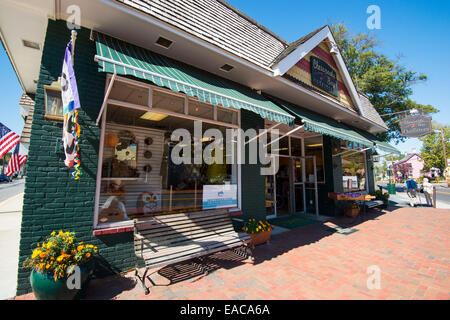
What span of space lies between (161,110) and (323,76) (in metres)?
7.02

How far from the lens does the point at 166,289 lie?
138 inches

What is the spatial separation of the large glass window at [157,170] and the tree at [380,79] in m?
19.4

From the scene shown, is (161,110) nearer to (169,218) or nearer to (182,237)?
(169,218)

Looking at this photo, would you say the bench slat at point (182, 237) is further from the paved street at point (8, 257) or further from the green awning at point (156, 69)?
the green awning at point (156, 69)

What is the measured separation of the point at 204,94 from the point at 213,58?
70.8 inches

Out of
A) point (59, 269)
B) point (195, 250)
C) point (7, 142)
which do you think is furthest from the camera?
point (7, 142)

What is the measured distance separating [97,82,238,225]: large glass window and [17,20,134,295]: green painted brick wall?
2.13 ft

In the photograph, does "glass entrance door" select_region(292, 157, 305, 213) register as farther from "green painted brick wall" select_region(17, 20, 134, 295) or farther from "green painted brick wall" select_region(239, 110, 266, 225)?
"green painted brick wall" select_region(17, 20, 134, 295)

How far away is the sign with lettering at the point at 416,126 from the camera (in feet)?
42.0

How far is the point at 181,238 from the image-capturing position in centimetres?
438

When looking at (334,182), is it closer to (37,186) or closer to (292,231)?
(292,231)

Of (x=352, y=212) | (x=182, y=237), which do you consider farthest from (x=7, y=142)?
(x=352, y=212)

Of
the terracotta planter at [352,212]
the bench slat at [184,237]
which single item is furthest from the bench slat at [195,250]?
the terracotta planter at [352,212]

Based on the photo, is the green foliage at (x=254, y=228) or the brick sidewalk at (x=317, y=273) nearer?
the brick sidewalk at (x=317, y=273)
